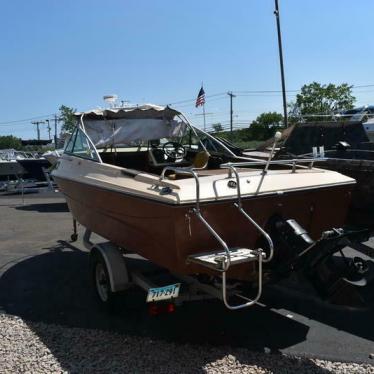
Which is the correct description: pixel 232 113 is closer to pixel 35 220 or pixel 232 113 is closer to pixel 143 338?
pixel 35 220

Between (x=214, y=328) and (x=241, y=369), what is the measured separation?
837mm

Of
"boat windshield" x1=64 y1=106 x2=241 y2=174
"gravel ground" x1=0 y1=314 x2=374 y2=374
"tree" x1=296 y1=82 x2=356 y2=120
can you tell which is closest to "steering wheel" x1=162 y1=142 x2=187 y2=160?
"boat windshield" x1=64 y1=106 x2=241 y2=174

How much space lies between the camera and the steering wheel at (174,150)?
6930 millimetres

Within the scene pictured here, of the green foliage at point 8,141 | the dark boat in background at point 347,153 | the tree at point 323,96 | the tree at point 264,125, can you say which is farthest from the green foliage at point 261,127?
the dark boat in background at point 347,153

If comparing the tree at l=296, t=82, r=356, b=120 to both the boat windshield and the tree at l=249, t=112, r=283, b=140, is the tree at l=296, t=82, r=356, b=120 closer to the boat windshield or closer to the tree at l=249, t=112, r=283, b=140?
the tree at l=249, t=112, r=283, b=140

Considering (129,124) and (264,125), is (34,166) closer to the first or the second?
(129,124)

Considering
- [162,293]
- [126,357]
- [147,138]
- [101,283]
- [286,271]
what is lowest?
[126,357]

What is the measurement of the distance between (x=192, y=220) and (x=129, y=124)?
11.3 feet

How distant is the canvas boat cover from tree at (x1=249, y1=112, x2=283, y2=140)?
53.2 m

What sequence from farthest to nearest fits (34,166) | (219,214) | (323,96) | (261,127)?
(261,127) → (323,96) → (34,166) → (219,214)

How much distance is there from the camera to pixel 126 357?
397 centimetres

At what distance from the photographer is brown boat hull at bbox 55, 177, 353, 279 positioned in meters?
3.86

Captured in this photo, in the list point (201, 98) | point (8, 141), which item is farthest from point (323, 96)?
point (8, 141)

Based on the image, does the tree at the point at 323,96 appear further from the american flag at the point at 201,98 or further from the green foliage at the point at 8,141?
the green foliage at the point at 8,141
